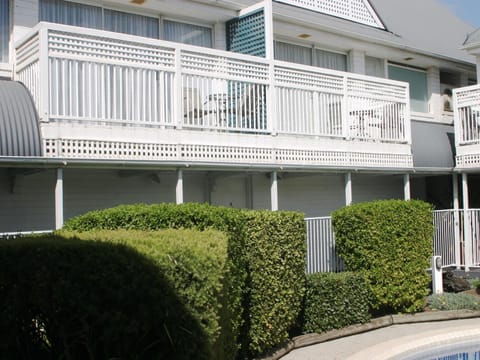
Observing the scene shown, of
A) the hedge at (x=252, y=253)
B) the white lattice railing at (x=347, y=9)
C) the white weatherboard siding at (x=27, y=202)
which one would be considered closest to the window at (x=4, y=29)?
the white weatherboard siding at (x=27, y=202)

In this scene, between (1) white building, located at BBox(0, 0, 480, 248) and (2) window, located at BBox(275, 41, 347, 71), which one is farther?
(2) window, located at BBox(275, 41, 347, 71)

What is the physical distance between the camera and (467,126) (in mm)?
15805

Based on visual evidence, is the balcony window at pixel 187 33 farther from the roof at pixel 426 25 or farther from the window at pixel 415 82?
the window at pixel 415 82

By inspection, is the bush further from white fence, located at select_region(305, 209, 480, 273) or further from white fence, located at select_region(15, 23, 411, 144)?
white fence, located at select_region(305, 209, 480, 273)

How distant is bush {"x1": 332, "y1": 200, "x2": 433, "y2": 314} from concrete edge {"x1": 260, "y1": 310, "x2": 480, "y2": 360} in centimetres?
22

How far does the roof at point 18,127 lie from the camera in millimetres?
8938

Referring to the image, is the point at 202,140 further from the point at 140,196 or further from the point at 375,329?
the point at 375,329

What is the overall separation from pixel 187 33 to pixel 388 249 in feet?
20.4

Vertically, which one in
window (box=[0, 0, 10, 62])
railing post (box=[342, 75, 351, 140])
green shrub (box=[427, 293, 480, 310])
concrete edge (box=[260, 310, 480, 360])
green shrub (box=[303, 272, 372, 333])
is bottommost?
concrete edge (box=[260, 310, 480, 360])

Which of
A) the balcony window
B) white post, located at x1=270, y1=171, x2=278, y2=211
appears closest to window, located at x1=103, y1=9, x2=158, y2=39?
the balcony window

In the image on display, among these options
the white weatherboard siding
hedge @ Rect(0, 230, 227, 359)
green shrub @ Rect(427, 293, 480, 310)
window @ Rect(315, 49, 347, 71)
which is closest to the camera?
hedge @ Rect(0, 230, 227, 359)

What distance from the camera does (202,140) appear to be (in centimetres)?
1110

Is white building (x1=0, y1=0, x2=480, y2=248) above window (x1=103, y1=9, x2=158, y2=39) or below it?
below

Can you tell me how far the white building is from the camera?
9.61m
